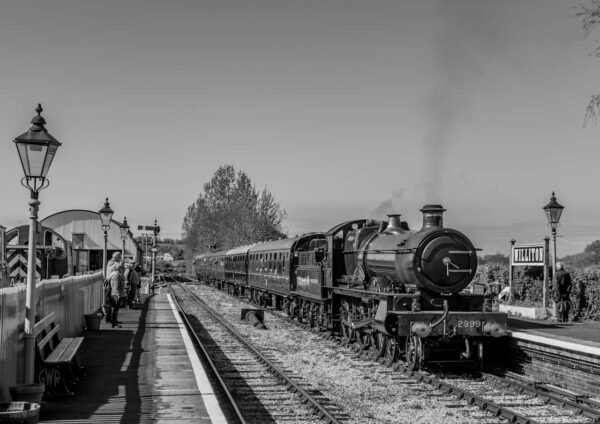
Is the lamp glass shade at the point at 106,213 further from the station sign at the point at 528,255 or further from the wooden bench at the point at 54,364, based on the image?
the station sign at the point at 528,255

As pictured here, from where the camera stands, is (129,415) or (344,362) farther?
(344,362)

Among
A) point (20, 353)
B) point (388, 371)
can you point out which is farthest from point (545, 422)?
point (20, 353)

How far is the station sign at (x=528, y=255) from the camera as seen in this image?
798 inches

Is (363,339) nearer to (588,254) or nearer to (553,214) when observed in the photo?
(553,214)

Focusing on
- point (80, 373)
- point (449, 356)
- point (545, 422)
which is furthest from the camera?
point (449, 356)

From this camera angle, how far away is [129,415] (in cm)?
802

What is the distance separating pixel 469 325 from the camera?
1236 cm

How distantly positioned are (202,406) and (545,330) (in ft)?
33.0

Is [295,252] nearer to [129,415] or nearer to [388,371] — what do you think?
[388,371]

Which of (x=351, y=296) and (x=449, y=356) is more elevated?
(x=351, y=296)

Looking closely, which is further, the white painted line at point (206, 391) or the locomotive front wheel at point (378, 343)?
the locomotive front wheel at point (378, 343)

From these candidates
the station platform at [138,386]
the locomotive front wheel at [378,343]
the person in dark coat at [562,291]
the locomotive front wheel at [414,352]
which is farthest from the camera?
the person in dark coat at [562,291]

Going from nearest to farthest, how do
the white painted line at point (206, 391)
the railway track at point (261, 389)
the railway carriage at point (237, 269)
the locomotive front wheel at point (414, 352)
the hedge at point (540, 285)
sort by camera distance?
the white painted line at point (206, 391) → the railway track at point (261, 389) → the locomotive front wheel at point (414, 352) → the hedge at point (540, 285) → the railway carriage at point (237, 269)

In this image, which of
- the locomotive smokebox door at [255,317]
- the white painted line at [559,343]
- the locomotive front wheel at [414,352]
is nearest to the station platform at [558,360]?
the white painted line at [559,343]
